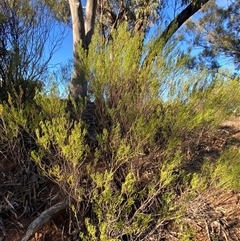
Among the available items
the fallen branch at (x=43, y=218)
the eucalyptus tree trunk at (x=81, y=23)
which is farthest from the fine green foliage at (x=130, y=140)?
the eucalyptus tree trunk at (x=81, y=23)

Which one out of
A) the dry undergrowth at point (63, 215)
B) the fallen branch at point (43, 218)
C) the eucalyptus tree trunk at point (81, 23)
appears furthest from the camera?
the eucalyptus tree trunk at point (81, 23)

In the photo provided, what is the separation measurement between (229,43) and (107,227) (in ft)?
44.2

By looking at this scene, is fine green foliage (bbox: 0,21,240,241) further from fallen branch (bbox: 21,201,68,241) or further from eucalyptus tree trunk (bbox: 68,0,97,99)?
eucalyptus tree trunk (bbox: 68,0,97,99)

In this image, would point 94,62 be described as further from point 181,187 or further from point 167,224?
point 167,224

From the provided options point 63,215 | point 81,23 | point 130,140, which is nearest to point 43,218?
point 63,215

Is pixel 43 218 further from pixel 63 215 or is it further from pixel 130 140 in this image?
pixel 130 140

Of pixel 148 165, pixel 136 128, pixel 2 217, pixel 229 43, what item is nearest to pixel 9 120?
pixel 2 217

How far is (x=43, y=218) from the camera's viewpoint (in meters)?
2.81

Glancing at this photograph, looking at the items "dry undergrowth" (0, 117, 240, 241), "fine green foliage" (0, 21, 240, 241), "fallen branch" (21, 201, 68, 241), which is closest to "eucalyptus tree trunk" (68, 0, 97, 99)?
"fine green foliage" (0, 21, 240, 241)

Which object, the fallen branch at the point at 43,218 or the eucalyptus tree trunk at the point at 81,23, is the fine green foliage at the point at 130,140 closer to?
the fallen branch at the point at 43,218

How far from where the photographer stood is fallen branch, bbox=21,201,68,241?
266 centimetres

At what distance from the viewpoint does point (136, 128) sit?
294cm

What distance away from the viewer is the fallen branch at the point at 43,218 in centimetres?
266

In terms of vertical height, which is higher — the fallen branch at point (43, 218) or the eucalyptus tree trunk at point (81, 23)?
the eucalyptus tree trunk at point (81, 23)
